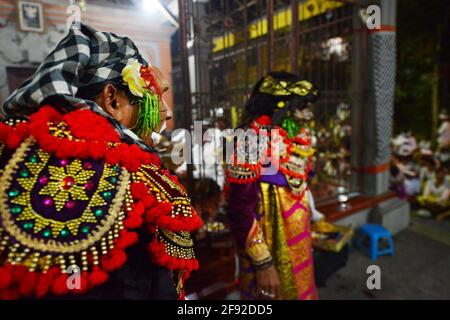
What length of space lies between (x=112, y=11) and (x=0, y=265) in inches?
143

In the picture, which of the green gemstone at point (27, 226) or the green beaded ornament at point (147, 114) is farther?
the green beaded ornament at point (147, 114)

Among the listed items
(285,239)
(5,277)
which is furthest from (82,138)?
(285,239)

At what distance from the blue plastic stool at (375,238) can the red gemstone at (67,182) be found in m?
4.38

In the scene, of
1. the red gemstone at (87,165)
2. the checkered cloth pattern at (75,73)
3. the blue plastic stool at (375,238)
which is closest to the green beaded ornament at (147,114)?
the checkered cloth pattern at (75,73)

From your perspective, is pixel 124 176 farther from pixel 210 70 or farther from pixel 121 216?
pixel 210 70

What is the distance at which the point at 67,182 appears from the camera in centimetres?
86

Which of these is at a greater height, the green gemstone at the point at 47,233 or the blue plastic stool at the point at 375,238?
the green gemstone at the point at 47,233

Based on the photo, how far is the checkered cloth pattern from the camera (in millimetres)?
936

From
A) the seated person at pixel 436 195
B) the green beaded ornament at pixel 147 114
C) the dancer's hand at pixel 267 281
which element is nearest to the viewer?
the green beaded ornament at pixel 147 114

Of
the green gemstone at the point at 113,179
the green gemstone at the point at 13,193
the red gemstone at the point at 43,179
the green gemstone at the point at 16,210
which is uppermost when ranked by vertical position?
the red gemstone at the point at 43,179

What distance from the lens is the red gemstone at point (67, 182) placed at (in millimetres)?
854

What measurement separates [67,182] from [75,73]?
366mm

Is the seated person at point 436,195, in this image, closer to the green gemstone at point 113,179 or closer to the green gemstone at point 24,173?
the green gemstone at point 113,179

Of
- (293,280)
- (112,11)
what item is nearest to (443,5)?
(112,11)
